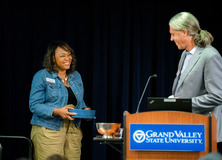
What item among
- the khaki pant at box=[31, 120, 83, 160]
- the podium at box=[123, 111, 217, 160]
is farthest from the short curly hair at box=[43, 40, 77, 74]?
the podium at box=[123, 111, 217, 160]


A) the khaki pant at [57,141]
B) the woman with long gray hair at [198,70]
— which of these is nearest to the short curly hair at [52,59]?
the khaki pant at [57,141]

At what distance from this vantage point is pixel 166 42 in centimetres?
454

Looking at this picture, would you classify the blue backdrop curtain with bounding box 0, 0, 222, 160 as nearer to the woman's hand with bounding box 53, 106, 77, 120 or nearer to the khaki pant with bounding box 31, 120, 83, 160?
the khaki pant with bounding box 31, 120, 83, 160

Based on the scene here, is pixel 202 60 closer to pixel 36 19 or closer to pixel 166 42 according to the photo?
pixel 166 42

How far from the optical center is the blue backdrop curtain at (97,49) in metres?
4.42

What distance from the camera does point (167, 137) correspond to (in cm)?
243

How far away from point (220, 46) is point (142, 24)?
1.02m

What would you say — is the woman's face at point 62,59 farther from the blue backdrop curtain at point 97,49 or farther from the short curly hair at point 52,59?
the blue backdrop curtain at point 97,49

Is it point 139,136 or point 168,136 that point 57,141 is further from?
point 168,136

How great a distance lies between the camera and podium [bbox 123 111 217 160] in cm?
242

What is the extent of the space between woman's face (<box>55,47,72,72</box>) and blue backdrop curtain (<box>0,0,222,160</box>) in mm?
674

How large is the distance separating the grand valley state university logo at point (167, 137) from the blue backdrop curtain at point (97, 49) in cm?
194

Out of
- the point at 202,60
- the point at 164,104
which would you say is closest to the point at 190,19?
the point at 202,60

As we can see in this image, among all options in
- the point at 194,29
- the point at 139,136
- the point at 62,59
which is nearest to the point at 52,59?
the point at 62,59
